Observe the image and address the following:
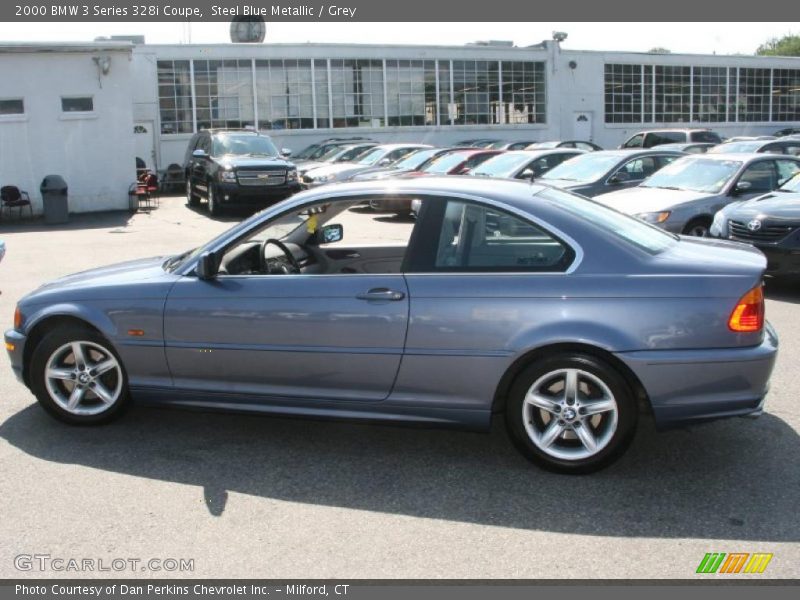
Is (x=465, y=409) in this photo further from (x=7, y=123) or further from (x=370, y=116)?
(x=370, y=116)

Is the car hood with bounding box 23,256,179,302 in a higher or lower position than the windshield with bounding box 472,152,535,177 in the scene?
Result: lower

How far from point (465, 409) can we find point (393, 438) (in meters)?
0.78

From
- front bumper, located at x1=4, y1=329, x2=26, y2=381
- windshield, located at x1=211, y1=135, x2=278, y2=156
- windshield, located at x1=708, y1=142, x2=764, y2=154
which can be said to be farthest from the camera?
windshield, located at x1=211, y1=135, x2=278, y2=156

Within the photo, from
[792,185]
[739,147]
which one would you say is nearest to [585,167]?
[792,185]

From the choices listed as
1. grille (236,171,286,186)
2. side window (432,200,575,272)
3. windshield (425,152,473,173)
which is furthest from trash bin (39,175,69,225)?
side window (432,200,575,272)

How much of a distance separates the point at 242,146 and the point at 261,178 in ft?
5.97

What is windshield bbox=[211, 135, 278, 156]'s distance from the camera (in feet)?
66.3

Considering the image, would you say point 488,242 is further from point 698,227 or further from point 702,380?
point 698,227

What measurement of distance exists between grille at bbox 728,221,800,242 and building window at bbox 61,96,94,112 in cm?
1658

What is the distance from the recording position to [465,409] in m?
4.53

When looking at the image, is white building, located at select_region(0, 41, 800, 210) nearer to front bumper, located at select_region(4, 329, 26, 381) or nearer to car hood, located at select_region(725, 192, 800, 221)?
car hood, located at select_region(725, 192, 800, 221)

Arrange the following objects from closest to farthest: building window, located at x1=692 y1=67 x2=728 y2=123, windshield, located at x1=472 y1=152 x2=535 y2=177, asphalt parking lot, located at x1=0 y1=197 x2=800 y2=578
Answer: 1. asphalt parking lot, located at x1=0 y1=197 x2=800 y2=578
2. windshield, located at x1=472 y1=152 x2=535 y2=177
3. building window, located at x1=692 y1=67 x2=728 y2=123

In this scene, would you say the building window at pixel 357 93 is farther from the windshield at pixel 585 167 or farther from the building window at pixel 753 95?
the windshield at pixel 585 167

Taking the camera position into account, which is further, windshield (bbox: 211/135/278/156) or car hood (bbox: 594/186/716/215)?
windshield (bbox: 211/135/278/156)
